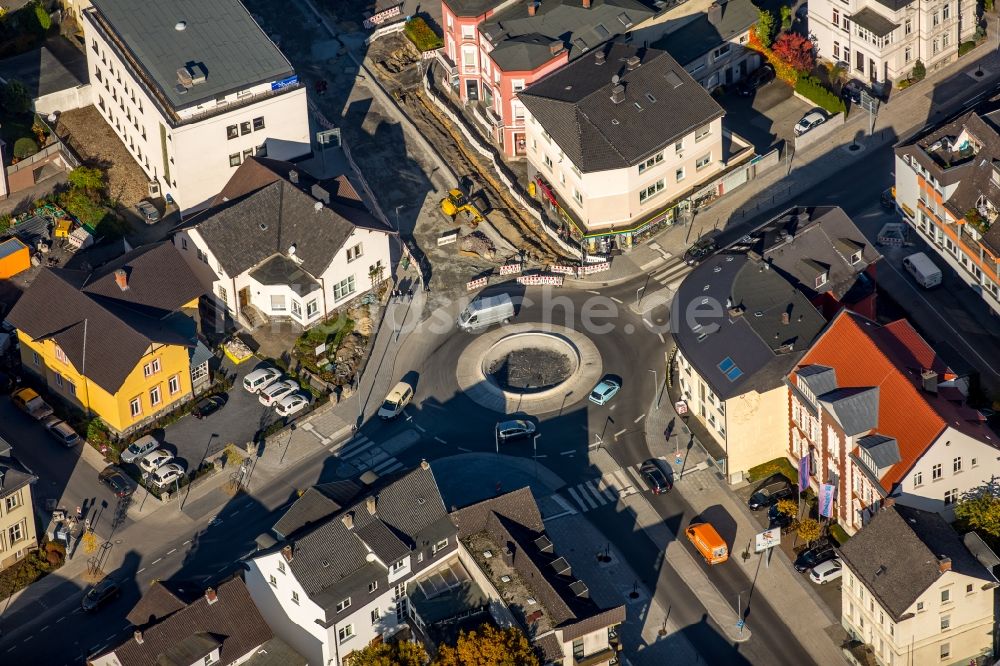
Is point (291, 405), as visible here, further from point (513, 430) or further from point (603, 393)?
point (603, 393)

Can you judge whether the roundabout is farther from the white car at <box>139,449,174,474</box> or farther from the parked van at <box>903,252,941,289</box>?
the parked van at <box>903,252,941,289</box>

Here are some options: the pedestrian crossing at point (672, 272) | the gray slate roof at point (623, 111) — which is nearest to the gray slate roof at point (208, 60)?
the gray slate roof at point (623, 111)

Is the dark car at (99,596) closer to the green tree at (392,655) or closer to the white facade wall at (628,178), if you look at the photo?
the green tree at (392,655)

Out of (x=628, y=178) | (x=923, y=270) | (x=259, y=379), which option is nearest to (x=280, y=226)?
(x=259, y=379)

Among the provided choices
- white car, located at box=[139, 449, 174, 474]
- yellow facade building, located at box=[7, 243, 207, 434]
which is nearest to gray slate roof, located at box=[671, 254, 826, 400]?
yellow facade building, located at box=[7, 243, 207, 434]

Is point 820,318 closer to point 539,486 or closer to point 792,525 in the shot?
point 792,525

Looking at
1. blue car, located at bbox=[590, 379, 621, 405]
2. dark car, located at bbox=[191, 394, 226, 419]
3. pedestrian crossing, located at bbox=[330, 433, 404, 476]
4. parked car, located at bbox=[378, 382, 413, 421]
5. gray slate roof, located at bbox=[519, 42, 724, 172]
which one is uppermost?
gray slate roof, located at bbox=[519, 42, 724, 172]
